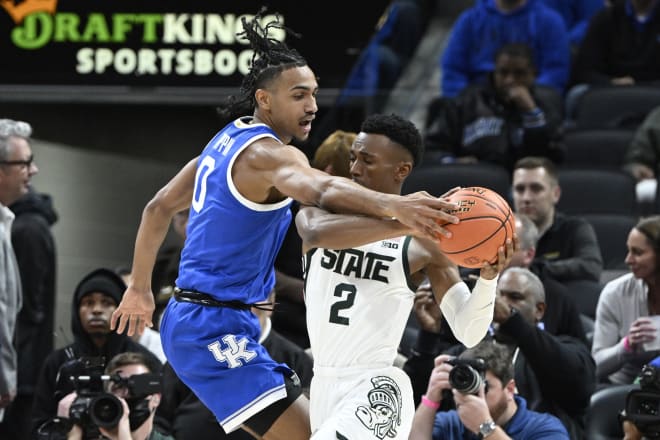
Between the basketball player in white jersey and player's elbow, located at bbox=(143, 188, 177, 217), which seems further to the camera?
player's elbow, located at bbox=(143, 188, 177, 217)

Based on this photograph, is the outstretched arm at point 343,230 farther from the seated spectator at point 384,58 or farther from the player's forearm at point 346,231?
the seated spectator at point 384,58

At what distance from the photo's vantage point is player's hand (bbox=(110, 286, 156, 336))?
5742mm

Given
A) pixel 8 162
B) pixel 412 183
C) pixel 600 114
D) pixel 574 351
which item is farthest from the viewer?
pixel 600 114

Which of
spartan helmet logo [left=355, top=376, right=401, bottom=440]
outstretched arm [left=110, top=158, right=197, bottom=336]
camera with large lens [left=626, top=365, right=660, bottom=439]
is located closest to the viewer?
spartan helmet logo [left=355, top=376, right=401, bottom=440]

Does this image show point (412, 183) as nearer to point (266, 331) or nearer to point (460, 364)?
point (266, 331)

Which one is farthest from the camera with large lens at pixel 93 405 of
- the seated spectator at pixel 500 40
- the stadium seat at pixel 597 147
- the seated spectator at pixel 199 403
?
the seated spectator at pixel 500 40

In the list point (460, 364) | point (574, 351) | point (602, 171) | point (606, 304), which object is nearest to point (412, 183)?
point (602, 171)

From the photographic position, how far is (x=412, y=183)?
933 centimetres

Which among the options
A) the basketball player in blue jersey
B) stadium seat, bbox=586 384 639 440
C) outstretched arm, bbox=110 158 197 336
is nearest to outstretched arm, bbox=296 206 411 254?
the basketball player in blue jersey

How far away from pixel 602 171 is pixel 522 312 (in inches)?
110

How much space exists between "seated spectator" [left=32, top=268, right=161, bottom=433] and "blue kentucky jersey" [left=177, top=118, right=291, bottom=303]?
2.26m

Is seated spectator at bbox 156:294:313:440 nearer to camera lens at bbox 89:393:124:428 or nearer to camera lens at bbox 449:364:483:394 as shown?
camera lens at bbox 89:393:124:428

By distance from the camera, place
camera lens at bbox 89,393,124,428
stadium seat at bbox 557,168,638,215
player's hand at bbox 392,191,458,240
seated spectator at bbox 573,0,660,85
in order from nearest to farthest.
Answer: player's hand at bbox 392,191,458,240 < camera lens at bbox 89,393,124,428 < stadium seat at bbox 557,168,638,215 < seated spectator at bbox 573,0,660,85

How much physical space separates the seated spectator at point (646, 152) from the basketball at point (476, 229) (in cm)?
520
